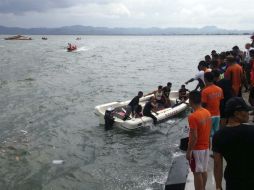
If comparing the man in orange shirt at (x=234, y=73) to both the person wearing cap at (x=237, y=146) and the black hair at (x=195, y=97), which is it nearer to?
the black hair at (x=195, y=97)

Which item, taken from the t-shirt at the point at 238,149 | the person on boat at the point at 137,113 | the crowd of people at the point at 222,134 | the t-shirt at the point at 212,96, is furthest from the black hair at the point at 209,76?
the person on boat at the point at 137,113

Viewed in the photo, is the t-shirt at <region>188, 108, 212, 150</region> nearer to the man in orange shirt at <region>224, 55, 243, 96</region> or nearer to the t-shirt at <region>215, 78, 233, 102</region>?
the t-shirt at <region>215, 78, 233, 102</region>

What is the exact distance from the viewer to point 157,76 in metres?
37.8

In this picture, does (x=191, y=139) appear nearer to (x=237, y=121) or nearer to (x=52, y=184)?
(x=237, y=121)

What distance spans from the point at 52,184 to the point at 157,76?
28643 mm

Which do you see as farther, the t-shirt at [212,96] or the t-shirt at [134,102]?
the t-shirt at [134,102]

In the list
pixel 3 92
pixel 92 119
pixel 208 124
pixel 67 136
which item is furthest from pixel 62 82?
pixel 208 124

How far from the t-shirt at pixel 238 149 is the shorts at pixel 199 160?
2.07 meters

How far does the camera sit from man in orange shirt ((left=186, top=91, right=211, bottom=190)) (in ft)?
17.9

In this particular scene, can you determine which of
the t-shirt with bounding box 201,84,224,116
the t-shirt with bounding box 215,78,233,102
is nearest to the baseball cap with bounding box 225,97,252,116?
the t-shirt with bounding box 201,84,224,116

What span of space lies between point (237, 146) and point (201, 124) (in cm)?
198

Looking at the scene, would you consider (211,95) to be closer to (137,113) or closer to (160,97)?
(137,113)

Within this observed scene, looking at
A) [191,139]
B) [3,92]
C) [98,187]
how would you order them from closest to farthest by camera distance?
[191,139]
[98,187]
[3,92]

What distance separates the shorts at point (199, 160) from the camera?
18.8 feet
